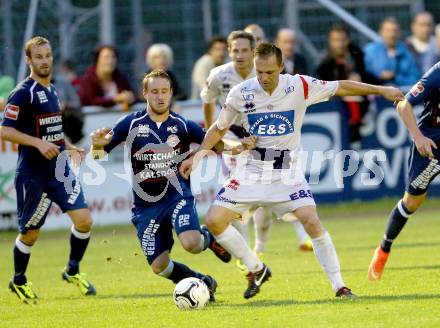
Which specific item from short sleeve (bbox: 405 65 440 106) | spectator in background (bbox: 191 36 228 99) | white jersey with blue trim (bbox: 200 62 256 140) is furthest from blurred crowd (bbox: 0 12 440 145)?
short sleeve (bbox: 405 65 440 106)

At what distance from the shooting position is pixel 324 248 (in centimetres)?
984

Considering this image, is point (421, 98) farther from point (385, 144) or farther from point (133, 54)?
point (133, 54)

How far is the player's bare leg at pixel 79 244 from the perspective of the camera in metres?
11.5

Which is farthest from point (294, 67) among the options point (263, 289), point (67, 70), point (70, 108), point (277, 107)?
point (277, 107)

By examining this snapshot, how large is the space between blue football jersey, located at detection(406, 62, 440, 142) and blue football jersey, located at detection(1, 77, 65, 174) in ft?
11.2

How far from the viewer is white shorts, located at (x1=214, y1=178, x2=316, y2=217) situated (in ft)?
32.8

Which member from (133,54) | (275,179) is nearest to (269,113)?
(275,179)

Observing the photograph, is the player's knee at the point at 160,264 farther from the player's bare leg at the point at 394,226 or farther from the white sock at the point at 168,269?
the player's bare leg at the point at 394,226

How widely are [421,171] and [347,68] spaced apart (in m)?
7.14

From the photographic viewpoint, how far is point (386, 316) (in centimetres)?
888

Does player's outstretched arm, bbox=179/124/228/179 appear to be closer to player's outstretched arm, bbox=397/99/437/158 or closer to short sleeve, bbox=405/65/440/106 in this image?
player's outstretched arm, bbox=397/99/437/158

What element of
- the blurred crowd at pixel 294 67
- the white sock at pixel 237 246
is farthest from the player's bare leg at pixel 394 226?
the blurred crowd at pixel 294 67

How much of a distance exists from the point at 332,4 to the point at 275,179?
10767 mm

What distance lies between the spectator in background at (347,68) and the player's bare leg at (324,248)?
8.21m
